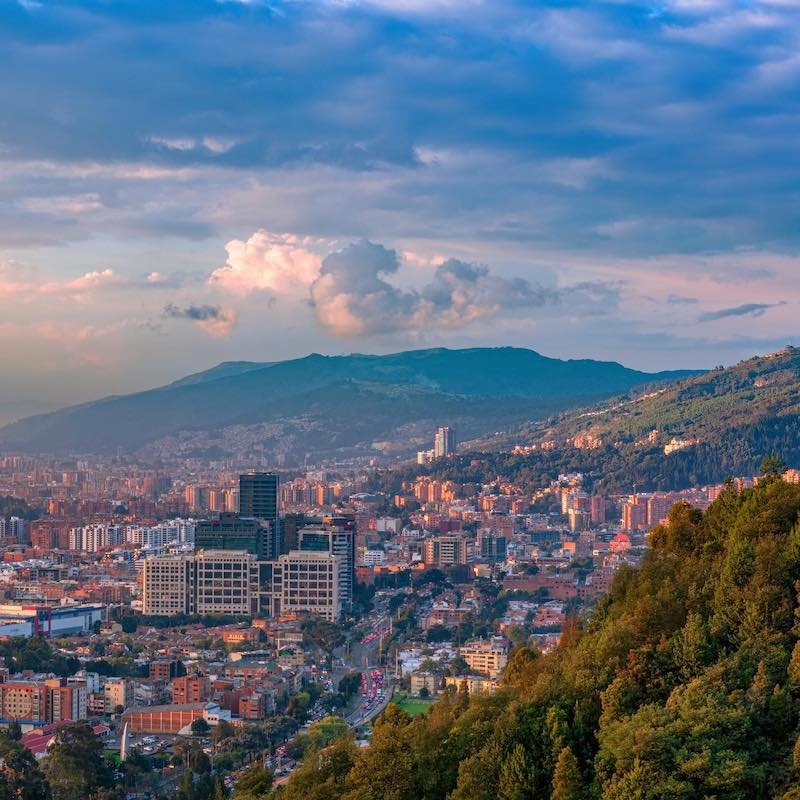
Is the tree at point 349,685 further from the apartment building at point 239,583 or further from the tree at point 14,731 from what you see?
the apartment building at point 239,583

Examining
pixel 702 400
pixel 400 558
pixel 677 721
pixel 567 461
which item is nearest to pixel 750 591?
pixel 677 721

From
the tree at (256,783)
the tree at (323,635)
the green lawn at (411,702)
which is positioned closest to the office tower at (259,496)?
the tree at (323,635)

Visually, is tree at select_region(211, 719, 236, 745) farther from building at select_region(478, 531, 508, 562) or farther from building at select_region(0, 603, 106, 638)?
building at select_region(478, 531, 508, 562)

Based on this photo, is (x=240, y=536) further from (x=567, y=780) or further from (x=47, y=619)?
(x=567, y=780)

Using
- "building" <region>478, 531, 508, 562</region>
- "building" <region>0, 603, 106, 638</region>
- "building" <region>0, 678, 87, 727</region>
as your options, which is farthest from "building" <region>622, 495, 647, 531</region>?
"building" <region>0, 678, 87, 727</region>

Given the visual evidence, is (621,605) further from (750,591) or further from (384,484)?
(384,484)

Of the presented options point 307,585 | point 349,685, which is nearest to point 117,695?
point 349,685
